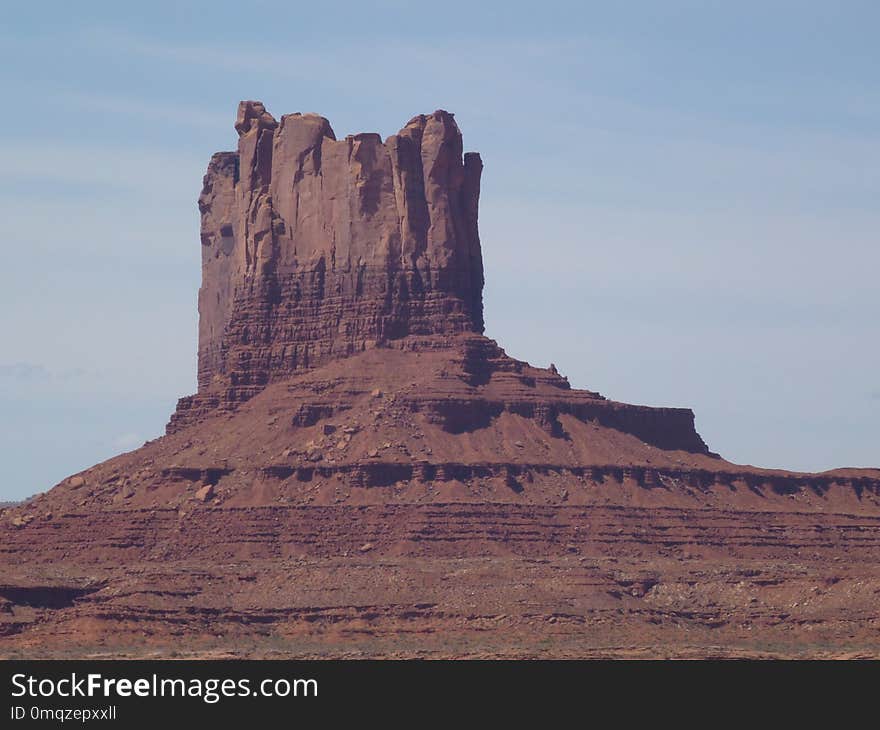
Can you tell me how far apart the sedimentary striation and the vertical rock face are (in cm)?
14

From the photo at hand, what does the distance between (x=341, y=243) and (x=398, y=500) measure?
21.5 meters

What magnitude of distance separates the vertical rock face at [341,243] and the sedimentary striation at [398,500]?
0.45 feet

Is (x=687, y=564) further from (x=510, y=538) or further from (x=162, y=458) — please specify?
(x=162, y=458)

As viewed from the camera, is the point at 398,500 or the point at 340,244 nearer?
the point at 398,500

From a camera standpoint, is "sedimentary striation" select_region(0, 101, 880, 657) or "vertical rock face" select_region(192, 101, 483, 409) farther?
"vertical rock face" select_region(192, 101, 483, 409)

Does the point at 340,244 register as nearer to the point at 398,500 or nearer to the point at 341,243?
the point at 341,243

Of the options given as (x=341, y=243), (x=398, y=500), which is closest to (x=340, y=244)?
(x=341, y=243)

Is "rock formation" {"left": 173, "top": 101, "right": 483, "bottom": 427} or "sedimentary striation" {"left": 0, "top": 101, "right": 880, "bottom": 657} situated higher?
"rock formation" {"left": 173, "top": 101, "right": 483, "bottom": 427}

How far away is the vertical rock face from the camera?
6791 inches

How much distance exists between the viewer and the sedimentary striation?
5763 inches

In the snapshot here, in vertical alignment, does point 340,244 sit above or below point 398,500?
Result: above

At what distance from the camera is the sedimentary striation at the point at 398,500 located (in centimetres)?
14638

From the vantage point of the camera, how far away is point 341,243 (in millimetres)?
174375
